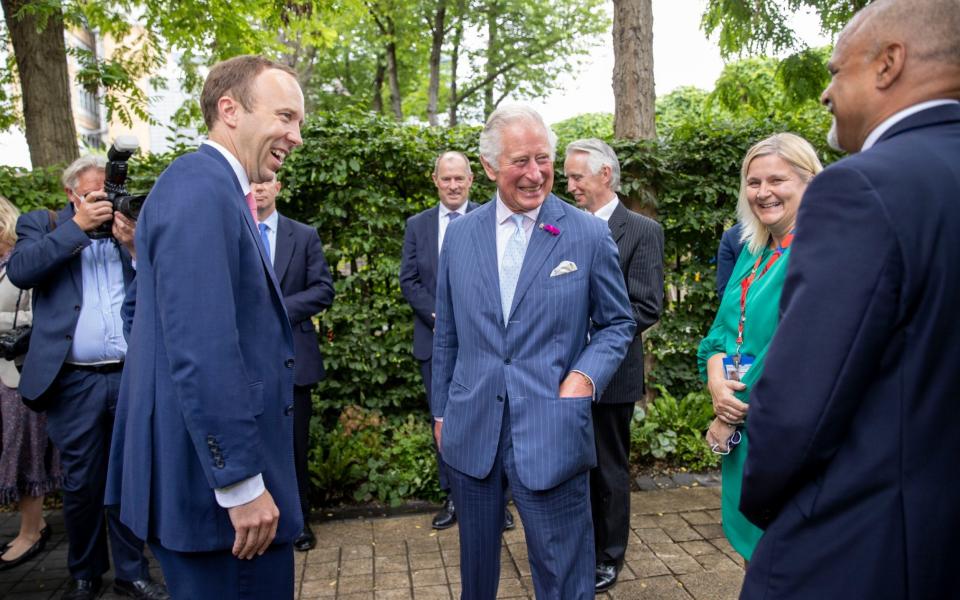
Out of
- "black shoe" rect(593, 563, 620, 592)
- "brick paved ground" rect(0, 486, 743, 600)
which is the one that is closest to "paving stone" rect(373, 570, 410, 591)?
"brick paved ground" rect(0, 486, 743, 600)

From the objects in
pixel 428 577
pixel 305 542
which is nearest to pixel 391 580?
pixel 428 577

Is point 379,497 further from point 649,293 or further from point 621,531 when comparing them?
point 649,293

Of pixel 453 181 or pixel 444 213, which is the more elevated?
pixel 453 181

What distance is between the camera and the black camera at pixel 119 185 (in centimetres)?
290

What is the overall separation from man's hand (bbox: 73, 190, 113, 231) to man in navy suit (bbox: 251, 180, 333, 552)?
0.99 meters

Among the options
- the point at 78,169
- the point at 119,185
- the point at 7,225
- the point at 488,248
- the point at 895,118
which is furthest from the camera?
the point at 7,225

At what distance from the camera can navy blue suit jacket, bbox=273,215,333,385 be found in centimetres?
442

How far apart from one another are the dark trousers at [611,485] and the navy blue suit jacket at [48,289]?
276cm

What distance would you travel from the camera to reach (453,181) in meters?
4.82

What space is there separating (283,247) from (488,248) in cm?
220

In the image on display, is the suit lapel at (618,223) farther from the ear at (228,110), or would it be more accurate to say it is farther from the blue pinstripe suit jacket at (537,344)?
the ear at (228,110)

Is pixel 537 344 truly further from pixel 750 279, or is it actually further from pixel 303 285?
pixel 303 285

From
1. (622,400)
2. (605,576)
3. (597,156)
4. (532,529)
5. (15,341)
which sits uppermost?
(597,156)

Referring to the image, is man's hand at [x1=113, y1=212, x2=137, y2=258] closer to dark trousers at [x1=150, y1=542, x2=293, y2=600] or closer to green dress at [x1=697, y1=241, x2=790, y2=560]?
dark trousers at [x1=150, y1=542, x2=293, y2=600]
